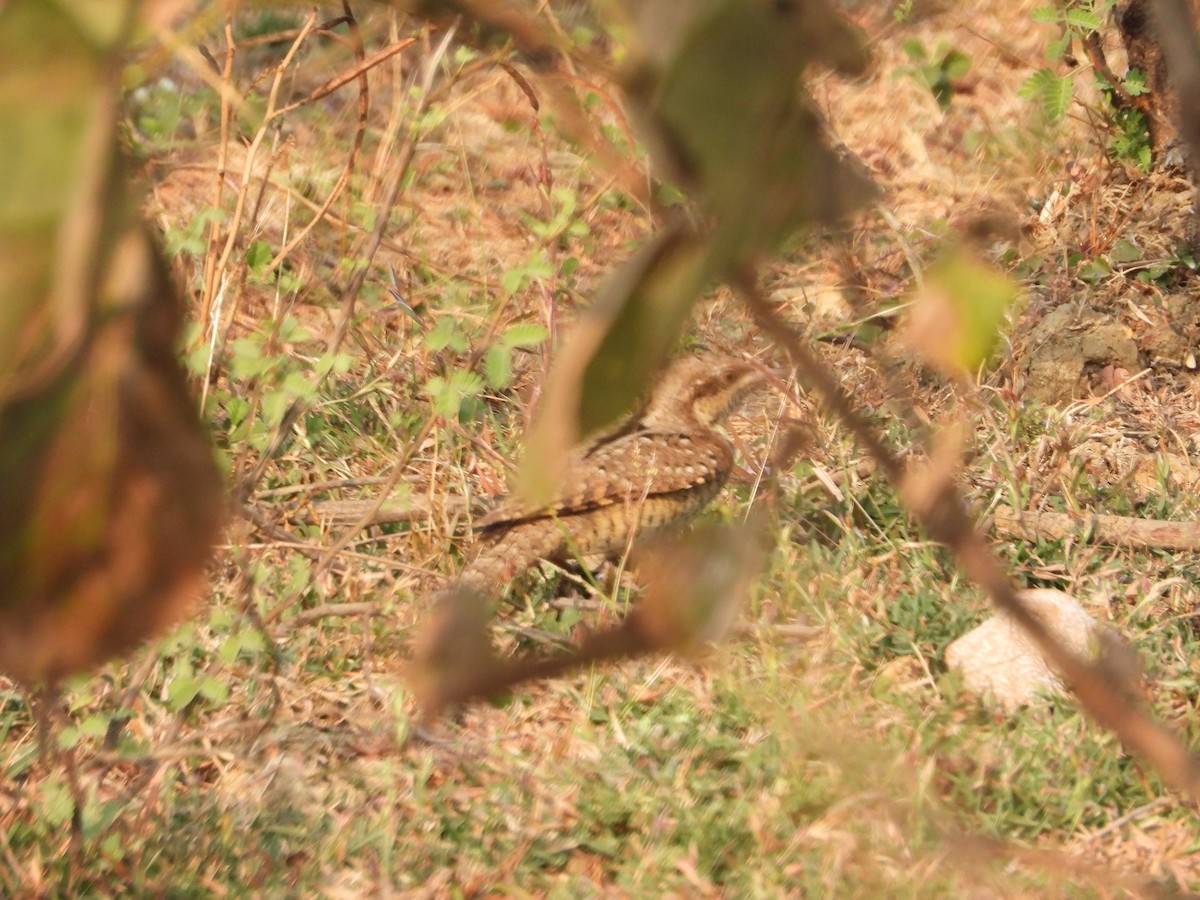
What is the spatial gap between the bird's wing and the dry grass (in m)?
0.20

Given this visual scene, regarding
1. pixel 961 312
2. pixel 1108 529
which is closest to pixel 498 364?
pixel 1108 529

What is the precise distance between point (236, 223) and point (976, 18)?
17.6ft

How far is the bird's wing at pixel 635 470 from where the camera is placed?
4.30 m

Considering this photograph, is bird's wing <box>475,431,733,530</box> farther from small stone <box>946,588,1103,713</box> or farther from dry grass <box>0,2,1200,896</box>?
small stone <box>946,588,1103,713</box>

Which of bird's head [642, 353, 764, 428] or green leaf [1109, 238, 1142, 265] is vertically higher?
bird's head [642, 353, 764, 428]

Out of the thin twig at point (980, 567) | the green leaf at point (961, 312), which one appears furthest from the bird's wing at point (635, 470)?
the green leaf at point (961, 312)

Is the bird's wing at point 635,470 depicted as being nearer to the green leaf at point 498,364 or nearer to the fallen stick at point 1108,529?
the fallen stick at point 1108,529

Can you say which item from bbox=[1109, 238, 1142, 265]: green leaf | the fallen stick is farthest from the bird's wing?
bbox=[1109, 238, 1142, 265]: green leaf

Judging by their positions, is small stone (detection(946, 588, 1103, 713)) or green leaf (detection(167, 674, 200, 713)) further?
small stone (detection(946, 588, 1103, 713))

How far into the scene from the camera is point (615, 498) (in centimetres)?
440

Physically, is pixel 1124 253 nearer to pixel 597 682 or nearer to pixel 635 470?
pixel 635 470

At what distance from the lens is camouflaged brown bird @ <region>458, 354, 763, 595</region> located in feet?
13.3

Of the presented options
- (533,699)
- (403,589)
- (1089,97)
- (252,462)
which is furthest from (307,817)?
(1089,97)

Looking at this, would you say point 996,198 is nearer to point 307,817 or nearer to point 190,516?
point 307,817
